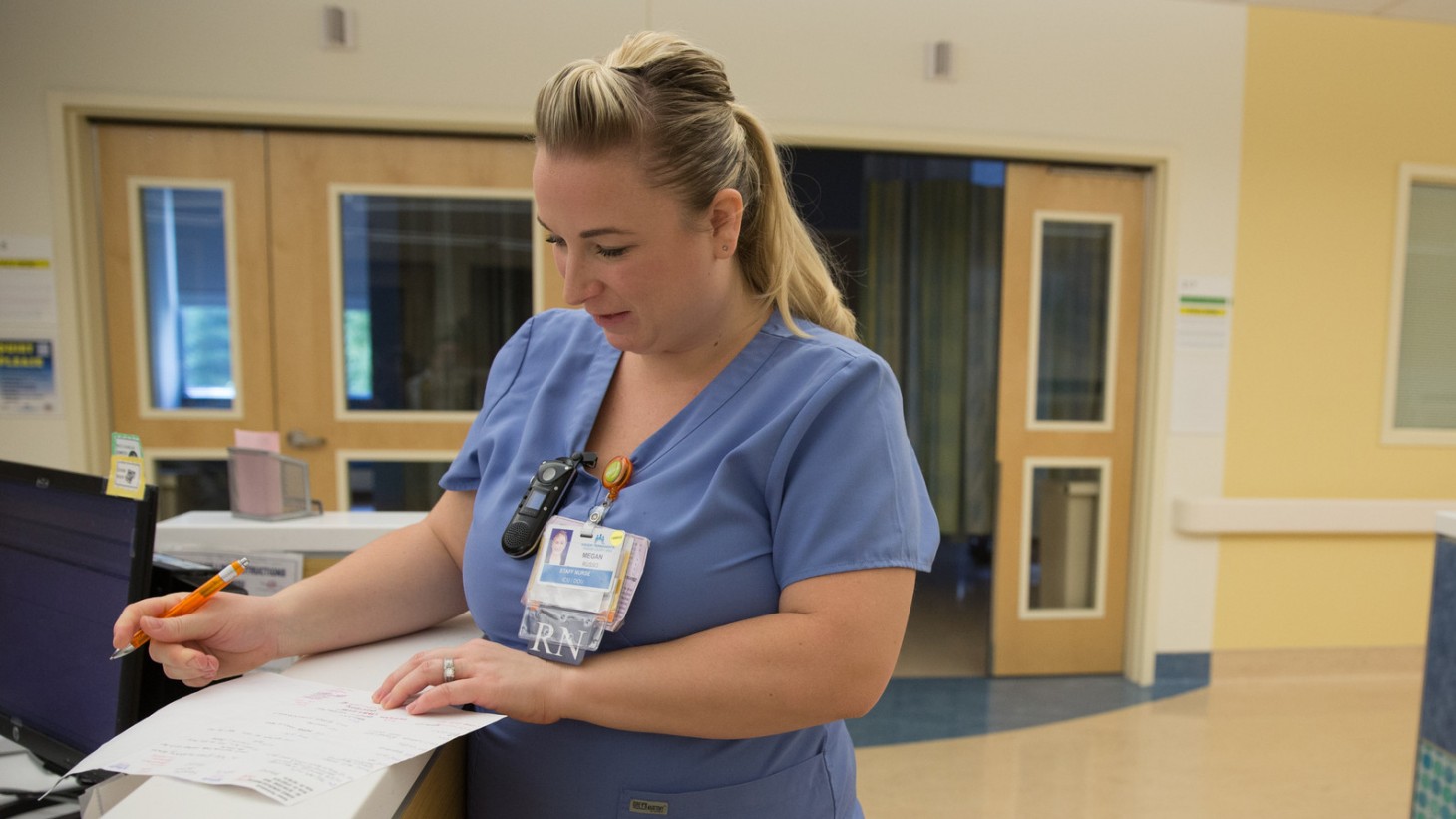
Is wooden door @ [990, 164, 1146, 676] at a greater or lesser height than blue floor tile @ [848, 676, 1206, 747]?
greater

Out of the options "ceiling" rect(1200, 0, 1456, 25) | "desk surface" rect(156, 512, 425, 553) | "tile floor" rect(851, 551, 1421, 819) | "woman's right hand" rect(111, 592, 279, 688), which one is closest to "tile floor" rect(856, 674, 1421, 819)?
"tile floor" rect(851, 551, 1421, 819)

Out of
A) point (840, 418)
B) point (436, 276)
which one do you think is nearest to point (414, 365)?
point (436, 276)

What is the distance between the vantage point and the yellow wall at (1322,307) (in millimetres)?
3285

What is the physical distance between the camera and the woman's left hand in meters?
0.78

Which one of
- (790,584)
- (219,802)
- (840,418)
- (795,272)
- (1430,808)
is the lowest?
(1430,808)

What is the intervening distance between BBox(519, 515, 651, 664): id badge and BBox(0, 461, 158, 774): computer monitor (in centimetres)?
42

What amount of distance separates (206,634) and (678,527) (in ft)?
1.72

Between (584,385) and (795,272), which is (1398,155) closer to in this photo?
(795,272)

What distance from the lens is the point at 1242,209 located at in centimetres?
329

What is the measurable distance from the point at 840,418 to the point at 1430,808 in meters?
2.04

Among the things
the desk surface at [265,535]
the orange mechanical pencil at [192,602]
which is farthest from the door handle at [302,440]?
the orange mechanical pencil at [192,602]

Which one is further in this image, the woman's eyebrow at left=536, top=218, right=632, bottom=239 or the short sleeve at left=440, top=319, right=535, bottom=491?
the short sleeve at left=440, top=319, right=535, bottom=491

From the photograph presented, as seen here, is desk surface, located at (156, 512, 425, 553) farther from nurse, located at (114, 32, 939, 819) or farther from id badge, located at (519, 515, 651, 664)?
id badge, located at (519, 515, 651, 664)

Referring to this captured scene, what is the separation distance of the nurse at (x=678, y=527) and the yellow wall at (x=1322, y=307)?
122 inches
